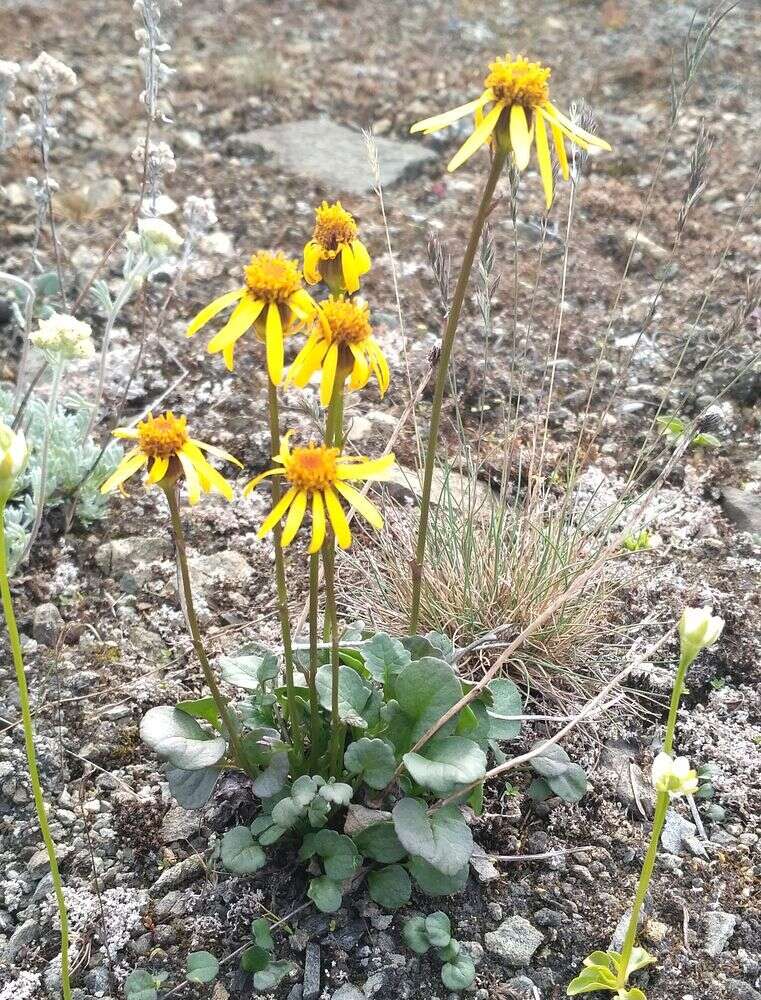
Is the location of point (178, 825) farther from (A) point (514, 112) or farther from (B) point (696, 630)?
(A) point (514, 112)

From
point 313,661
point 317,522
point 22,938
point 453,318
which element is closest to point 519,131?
point 453,318

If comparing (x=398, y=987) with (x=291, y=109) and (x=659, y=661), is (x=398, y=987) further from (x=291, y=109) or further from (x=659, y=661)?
(x=291, y=109)

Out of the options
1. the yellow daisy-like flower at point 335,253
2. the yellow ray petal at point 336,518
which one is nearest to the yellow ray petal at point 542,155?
the yellow daisy-like flower at point 335,253

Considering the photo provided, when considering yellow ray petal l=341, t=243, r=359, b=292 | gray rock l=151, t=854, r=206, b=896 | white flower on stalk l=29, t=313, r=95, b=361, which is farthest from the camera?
white flower on stalk l=29, t=313, r=95, b=361

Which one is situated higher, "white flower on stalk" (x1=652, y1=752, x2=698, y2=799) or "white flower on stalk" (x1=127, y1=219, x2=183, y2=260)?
"white flower on stalk" (x1=127, y1=219, x2=183, y2=260)

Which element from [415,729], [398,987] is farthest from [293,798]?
[398,987]

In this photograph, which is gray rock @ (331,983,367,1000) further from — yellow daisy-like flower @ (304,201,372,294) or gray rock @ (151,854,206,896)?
yellow daisy-like flower @ (304,201,372,294)

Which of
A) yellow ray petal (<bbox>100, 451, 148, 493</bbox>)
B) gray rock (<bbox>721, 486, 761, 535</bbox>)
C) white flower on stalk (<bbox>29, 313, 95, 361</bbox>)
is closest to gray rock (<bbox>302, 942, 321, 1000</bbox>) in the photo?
yellow ray petal (<bbox>100, 451, 148, 493</bbox>)
